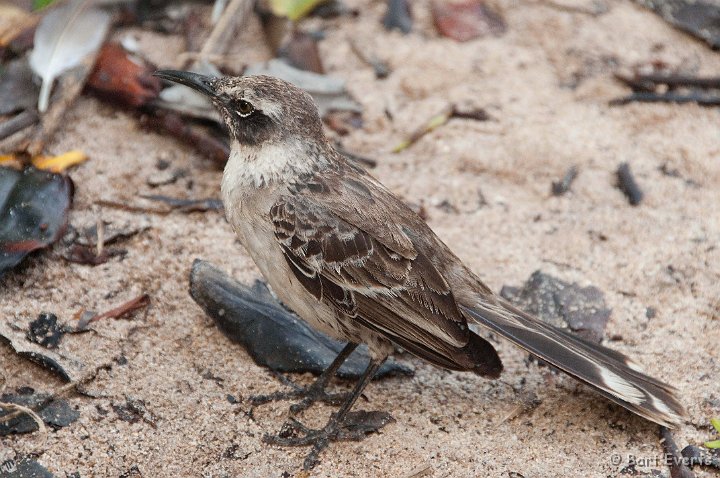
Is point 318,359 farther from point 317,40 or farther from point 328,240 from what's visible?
point 317,40

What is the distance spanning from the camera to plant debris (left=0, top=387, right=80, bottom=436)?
4.77 m

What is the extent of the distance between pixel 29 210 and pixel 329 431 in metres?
2.51

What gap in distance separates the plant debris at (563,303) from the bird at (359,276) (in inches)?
18.2

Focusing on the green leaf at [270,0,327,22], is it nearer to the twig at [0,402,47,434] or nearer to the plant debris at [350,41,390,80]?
the plant debris at [350,41,390,80]

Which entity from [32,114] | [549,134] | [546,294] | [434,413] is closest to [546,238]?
[546,294]

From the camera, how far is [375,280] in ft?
17.2

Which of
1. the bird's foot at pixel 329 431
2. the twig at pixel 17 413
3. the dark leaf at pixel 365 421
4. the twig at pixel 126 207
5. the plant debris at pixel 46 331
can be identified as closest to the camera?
the twig at pixel 17 413

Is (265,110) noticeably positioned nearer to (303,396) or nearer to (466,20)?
(303,396)

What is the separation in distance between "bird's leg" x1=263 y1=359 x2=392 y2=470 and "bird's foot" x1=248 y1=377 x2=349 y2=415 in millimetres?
165

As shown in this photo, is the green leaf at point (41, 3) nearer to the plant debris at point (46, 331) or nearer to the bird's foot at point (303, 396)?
the plant debris at point (46, 331)

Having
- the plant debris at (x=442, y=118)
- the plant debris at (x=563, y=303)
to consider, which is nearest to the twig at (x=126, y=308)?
the plant debris at (x=563, y=303)

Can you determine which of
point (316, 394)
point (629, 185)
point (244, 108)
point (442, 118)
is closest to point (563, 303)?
point (629, 185)

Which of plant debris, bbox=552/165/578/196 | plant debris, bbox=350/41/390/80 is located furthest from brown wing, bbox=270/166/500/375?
plant debris, bbox=350/41/390/80

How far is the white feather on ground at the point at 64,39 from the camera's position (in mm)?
7195
